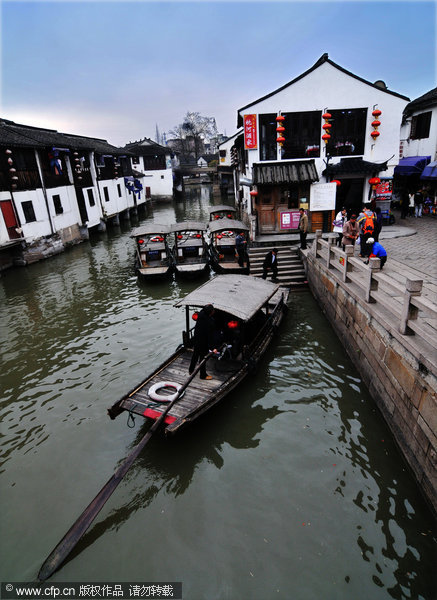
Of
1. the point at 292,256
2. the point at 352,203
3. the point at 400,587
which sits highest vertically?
the point at 352,203

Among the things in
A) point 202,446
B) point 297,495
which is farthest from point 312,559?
point 202,446

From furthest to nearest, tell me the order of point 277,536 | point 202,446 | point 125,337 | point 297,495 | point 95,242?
point 95,242 → point 125,337 → point 202,446 → point 297,495 → point 277,536

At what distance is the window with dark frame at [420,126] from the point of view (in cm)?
2286

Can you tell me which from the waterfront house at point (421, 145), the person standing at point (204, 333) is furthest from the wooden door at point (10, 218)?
the waterfront house at point (421, 145)

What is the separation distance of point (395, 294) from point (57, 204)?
25.3 metres

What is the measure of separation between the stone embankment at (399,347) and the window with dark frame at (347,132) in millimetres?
10165

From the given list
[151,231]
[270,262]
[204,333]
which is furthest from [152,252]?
[204,333]

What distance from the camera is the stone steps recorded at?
52.5 ft

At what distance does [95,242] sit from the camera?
2909 centimetres

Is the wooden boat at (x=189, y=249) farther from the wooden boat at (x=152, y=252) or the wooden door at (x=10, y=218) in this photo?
the wooden door at (x=10, y=218)

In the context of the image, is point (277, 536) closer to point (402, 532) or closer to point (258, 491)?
point (258, 491)

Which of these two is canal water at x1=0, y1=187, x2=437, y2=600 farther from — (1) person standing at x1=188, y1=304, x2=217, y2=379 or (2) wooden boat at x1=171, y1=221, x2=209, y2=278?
(2) wooden boat at x1=171, y1=221, x2=209, y2=278

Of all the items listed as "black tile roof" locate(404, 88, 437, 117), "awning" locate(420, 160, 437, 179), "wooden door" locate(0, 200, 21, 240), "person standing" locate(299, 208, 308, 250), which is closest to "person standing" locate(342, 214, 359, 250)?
"person standing" locate(299, 208, 308, 250)

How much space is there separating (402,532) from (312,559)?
160 cm
